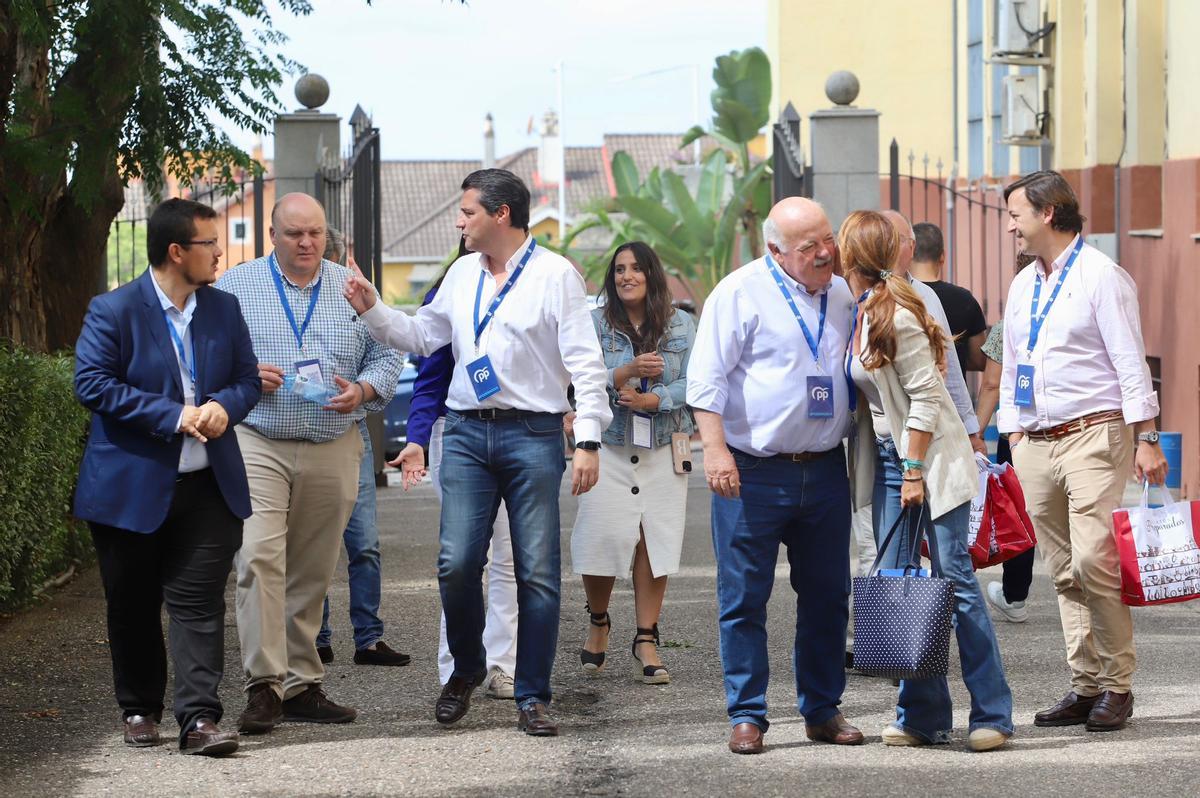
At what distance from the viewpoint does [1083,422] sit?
6730mm

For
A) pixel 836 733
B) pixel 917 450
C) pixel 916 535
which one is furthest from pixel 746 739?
pixel 917 450

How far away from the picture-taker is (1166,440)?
570 inches

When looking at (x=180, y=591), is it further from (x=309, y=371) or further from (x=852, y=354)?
(x=852, y=354)

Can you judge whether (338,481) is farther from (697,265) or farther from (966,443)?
(697,265)

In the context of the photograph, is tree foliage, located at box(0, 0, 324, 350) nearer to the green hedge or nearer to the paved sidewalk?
the green hedge

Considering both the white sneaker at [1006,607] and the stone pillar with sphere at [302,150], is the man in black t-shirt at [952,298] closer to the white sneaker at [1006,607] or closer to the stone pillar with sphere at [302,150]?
the white sneaker at [1006,607]

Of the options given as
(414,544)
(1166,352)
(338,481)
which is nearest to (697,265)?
(1166,352)

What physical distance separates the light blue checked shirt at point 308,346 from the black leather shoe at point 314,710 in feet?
3.29

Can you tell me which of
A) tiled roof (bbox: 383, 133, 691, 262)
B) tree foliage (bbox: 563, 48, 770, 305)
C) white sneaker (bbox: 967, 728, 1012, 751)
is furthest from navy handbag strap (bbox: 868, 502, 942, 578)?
tiled roof (bbox: 383, 133, 691, 262)

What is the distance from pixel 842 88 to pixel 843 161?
0.73 m

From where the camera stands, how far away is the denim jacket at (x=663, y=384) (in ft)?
26.6

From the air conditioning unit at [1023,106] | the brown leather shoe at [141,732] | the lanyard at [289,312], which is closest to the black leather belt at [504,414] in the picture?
the lanyard at [289,312]

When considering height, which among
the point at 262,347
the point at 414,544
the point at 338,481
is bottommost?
the point at 414,544

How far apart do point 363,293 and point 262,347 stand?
0.47 m
